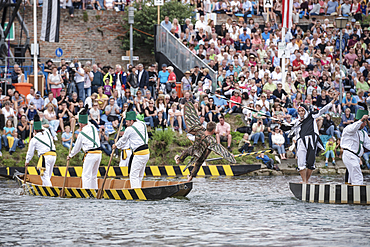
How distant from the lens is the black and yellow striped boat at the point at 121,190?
554 inches

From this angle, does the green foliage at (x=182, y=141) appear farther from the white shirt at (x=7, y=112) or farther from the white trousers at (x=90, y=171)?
the white trousers at (x=90, y=171)

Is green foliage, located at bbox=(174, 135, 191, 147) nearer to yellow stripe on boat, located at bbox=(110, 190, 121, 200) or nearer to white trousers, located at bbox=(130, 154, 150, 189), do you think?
white trousers, located at bbox=(130, 154, 150, 189)

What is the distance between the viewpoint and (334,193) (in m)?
13.8

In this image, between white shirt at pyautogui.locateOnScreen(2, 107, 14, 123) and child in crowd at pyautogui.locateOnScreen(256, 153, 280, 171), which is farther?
child in crowd at pyautogui.locateOnScreen(256, 153, 280, 171)

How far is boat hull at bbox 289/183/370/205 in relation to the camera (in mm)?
13469

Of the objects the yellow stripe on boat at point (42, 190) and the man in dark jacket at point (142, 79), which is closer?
the yellow stripe on boat at point (42, 190)

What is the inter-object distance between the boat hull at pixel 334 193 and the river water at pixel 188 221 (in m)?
0.25

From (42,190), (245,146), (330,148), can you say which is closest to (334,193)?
(42,190)

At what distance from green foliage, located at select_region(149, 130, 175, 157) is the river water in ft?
22.0

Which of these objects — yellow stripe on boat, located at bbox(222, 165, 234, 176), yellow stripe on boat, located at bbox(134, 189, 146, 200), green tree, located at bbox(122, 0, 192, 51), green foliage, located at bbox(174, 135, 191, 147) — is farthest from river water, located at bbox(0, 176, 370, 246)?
green tree, located at bbox(122, 0, 192, 51)

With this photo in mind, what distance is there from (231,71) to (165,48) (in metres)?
3.72

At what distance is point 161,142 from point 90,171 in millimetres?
7254

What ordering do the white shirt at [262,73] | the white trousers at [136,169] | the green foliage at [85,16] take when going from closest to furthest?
the white trousers at [136,169]
the white shirt at [262,73]
the green foliage at [85,16]

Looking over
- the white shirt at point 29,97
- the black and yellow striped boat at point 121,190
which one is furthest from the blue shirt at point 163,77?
the black and yellow striped boat at point 121,190
